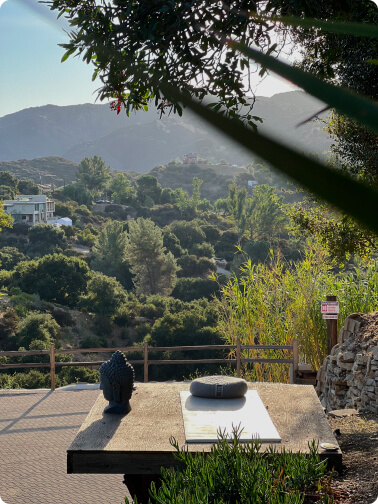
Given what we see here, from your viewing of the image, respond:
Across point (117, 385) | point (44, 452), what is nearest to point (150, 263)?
point (44, 452)

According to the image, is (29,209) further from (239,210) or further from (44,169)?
(44,169)

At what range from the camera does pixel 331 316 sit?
566 cm

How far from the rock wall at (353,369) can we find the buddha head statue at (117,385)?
7.63 feet

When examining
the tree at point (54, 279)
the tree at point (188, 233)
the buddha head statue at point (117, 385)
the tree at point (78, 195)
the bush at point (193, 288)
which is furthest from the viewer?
the tree at point (78, 195)

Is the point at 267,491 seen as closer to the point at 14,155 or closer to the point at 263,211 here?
the point at 263,211

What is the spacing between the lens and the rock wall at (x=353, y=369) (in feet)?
15.3

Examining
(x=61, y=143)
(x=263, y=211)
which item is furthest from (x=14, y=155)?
(x=263, y=211)

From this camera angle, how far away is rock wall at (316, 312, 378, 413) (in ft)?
15.3

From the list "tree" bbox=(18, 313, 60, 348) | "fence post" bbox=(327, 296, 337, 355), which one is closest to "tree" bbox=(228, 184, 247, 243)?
"tree" bbox=(18, 313, 60, 348)

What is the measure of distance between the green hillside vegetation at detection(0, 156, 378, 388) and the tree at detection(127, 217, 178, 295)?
0.17 feet

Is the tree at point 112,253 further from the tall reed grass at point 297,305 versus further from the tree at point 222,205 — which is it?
the tall reed grass at point 297,305

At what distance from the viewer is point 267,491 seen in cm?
157

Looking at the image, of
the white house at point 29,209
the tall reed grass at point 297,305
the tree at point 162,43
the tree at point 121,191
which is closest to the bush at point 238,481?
the tree at point 162,43

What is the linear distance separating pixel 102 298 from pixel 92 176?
2792 cm
